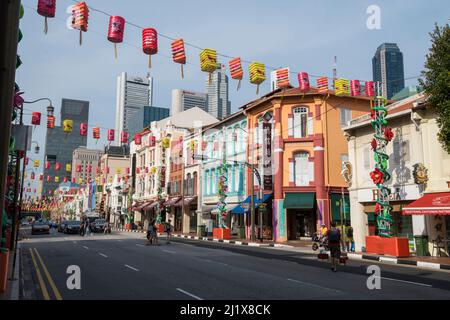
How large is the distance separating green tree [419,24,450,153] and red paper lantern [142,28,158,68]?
11888mm

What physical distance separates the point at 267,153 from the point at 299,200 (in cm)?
488

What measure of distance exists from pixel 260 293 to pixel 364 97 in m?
29.8

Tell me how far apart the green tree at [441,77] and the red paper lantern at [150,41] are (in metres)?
11.9

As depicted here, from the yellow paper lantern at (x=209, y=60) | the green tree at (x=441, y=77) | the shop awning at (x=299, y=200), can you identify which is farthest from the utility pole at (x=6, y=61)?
the shop awning at (x=299, y=200)

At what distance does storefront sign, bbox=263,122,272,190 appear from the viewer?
35250 mm

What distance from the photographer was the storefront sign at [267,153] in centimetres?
3525

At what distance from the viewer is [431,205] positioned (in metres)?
19.8

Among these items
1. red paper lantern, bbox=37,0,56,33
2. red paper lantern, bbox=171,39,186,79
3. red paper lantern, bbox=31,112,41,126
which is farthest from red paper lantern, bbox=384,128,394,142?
red paper lantern, bbox=31,112,41,126

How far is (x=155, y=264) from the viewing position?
53.9 feet

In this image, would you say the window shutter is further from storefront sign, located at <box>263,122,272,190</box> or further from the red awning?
the red awning

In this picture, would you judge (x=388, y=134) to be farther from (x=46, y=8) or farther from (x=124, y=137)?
(x=124, y=137)

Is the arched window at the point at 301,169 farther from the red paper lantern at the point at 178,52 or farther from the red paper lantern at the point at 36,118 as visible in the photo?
the red paper lantern at the point at 178,52
